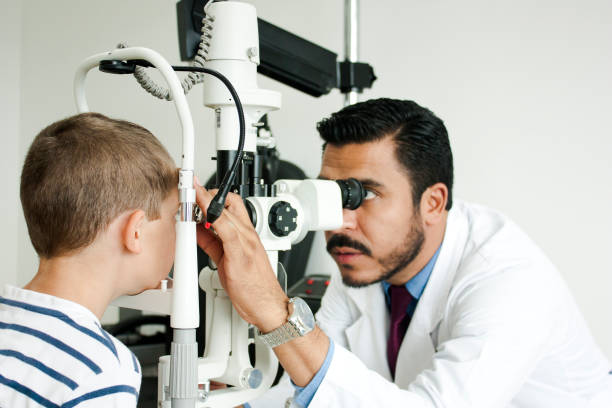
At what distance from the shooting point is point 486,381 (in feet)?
3.56

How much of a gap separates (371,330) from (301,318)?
0.64 meters

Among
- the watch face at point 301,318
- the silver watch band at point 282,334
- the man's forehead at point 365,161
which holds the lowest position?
the silver watch band at point 282,334

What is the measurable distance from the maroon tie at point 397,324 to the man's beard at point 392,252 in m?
0.08

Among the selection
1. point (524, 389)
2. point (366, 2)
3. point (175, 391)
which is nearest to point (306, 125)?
point (366, 2)

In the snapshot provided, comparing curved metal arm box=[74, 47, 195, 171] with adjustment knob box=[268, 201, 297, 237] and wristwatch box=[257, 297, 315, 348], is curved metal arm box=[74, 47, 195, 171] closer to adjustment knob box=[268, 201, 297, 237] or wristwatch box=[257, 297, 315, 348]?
adjustment knob box=[268, 201, 297, 237]

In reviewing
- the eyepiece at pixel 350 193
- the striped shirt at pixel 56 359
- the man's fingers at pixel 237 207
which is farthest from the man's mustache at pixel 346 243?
the striped shirt at pixel 56 359

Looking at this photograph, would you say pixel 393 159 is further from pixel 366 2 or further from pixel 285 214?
pixel 366 2

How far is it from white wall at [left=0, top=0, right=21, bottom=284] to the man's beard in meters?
2.45

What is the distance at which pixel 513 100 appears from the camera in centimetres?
196

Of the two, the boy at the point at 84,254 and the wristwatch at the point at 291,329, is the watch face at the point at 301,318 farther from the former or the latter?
Result: the boy at the point at 84,254

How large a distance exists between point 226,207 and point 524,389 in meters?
0.84

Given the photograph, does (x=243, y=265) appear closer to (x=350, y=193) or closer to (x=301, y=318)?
(x=301, y=318)

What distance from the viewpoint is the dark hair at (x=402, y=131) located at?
1436 millimetres

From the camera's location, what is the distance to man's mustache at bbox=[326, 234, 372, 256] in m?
1.43
